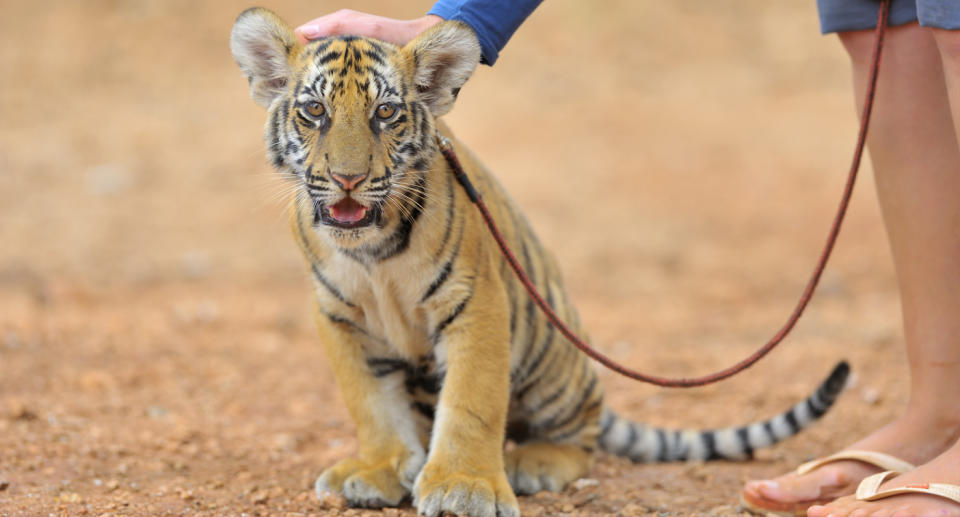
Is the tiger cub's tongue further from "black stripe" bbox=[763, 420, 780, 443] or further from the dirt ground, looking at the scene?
"black stripe" bbox=[763, 420, 780, 443]

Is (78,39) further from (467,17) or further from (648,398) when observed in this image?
(467,17)

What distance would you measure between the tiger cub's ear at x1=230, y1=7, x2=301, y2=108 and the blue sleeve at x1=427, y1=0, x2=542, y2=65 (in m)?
0.49

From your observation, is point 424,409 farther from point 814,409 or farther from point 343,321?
point 814,409

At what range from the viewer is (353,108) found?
288cm

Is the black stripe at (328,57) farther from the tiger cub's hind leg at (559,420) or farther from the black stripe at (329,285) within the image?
the tiger cub's hind leg at (559,420)

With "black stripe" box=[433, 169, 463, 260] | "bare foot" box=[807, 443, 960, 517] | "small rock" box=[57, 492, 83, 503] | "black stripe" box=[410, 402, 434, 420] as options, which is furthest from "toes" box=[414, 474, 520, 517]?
"small rock" box=[57, 492, 83, 503]

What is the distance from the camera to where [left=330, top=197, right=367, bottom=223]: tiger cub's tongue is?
2863mm

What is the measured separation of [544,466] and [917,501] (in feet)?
4.26

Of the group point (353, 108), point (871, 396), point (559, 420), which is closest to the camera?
point (353, 108)

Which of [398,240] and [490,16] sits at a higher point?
[490,16]

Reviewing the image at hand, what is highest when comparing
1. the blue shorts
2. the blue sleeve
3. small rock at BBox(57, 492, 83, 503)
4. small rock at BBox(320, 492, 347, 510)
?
the blue shorts

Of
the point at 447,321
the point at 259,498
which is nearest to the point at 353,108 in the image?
the point at 447,321

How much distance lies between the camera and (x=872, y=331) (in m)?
6.58

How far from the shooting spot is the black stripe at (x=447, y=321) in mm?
3107
